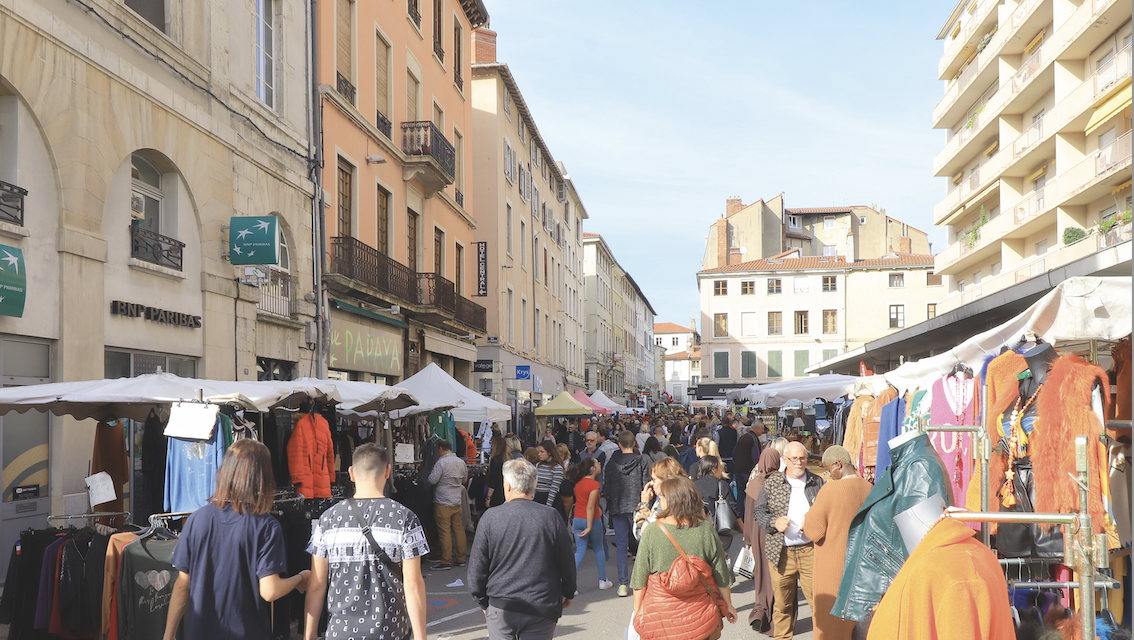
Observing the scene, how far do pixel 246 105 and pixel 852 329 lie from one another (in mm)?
51245

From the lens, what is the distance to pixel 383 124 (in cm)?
2205

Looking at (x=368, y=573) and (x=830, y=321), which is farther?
(x=830, y=321)

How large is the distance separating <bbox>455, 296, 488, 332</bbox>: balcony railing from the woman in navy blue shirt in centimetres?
2105

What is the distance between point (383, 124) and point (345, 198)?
3.06 metres

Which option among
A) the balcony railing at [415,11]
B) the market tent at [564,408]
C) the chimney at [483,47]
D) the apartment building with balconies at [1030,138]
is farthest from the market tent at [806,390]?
the chimney at [483,47]

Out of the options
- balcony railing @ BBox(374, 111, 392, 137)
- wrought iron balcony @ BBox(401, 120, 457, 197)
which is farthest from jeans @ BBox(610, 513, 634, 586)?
wrought iron balcony @ BBox(401, 120, 457, 197)

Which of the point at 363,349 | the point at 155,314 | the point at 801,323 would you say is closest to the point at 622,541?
the point at 155,314

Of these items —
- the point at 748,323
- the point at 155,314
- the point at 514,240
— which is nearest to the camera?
the point at 155,314

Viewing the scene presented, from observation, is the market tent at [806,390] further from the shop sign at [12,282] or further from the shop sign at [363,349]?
the shop sign at [12,282]

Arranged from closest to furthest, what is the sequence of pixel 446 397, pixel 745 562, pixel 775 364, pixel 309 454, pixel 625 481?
pixel 745 562 < pixel 309 454 < pixel 625 481 < pixel 446 397 < pixel 775 364

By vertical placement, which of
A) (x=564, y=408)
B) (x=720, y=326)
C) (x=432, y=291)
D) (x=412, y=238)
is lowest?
(x=564, y=408)

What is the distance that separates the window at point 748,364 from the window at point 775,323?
1.90m

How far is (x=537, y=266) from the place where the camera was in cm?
4253

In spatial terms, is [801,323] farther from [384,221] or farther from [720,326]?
[384,221]
